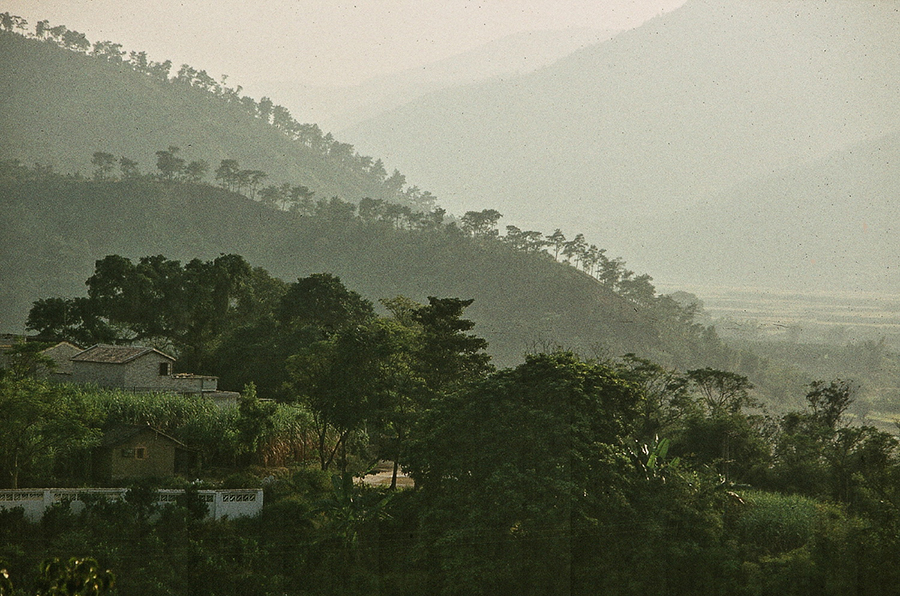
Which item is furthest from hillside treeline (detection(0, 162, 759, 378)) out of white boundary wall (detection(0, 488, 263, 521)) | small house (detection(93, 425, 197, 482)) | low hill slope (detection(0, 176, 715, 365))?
white boundary wall (detection(0, 488, 263, 521))

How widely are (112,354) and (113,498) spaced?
1095 cm

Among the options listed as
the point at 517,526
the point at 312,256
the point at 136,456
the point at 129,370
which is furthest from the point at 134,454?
the point at 312,256

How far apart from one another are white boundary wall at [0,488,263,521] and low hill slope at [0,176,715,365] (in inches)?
2790

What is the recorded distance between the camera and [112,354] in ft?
107

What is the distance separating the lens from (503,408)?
2400cm

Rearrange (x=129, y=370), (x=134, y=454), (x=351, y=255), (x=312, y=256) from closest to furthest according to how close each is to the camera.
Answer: (x=134, y=454)
(x=129, y=370)
(x=351, y=255)
(x=312, y=256)

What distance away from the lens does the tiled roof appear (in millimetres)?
32031

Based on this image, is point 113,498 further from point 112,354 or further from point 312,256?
→ point 312,256

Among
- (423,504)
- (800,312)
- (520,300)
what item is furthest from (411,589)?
(800,312)

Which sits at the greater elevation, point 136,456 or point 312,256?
point 312,256

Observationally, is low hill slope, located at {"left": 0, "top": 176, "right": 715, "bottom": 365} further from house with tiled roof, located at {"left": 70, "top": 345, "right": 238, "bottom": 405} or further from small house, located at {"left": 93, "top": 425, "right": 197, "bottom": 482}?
small house, located at {"left": 93, "top": 425, "right": 197, "bottom": 482}

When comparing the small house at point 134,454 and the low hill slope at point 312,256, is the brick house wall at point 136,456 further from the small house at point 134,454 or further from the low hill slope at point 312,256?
the low hill slope at point 312,256

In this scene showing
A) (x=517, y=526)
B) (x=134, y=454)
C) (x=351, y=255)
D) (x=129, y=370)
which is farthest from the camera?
(x=351, y=255)

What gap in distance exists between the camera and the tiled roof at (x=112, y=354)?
32.0 m
